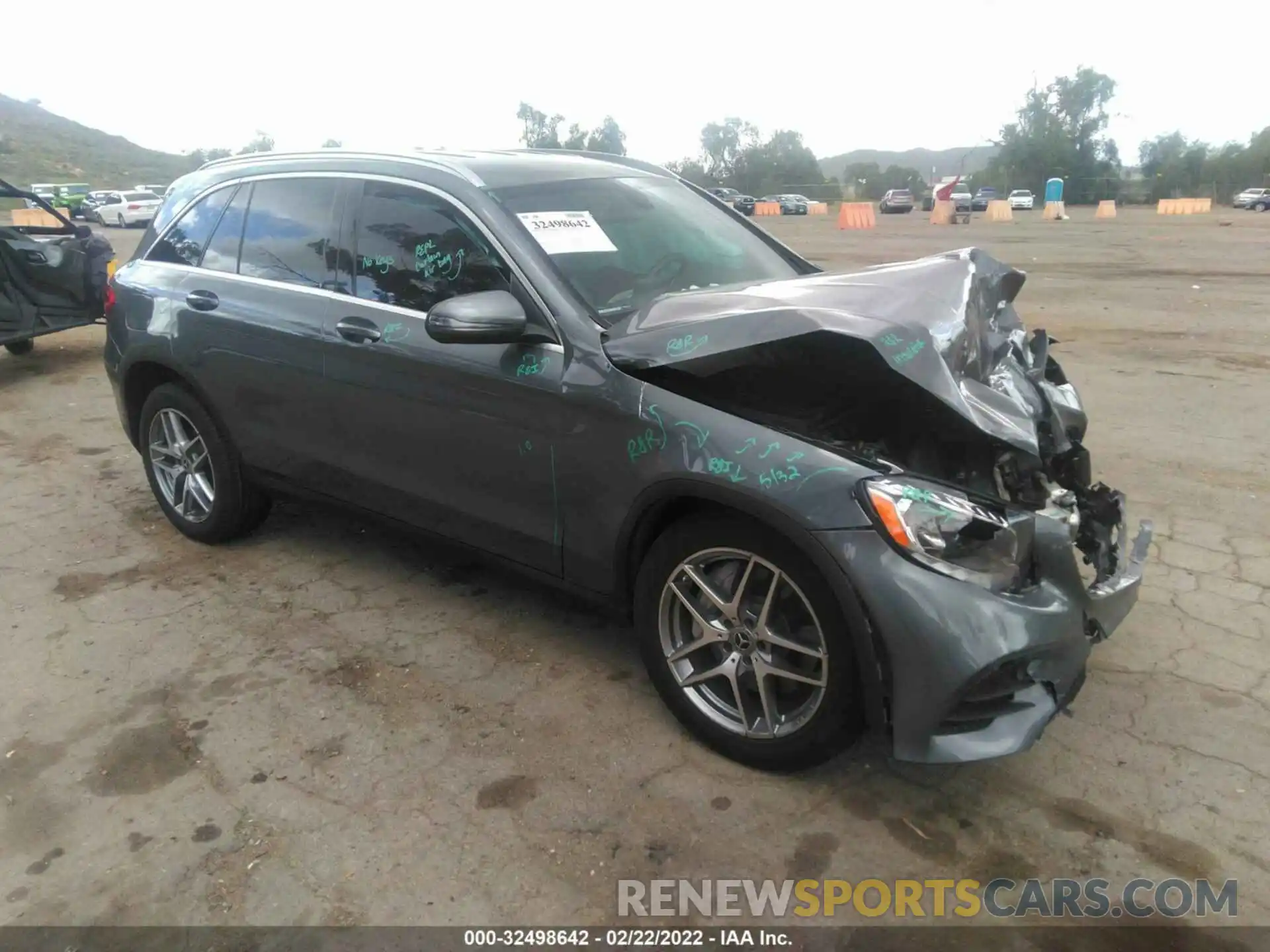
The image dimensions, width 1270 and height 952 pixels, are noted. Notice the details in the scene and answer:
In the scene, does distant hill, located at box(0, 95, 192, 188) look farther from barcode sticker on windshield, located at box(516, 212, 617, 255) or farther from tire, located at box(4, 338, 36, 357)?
barcode sticker on windshield, located at box(516, 212, 617, 255)

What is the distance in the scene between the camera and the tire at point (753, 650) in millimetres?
2648

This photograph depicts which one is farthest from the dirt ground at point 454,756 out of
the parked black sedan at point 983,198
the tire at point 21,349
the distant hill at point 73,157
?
the distant hill at point 73,157

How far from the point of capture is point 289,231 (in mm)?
4074

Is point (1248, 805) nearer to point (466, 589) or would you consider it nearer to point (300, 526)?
point (466, 589)

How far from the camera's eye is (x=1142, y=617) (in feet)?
12.5

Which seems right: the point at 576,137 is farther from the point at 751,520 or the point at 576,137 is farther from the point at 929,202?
the point at 751,520

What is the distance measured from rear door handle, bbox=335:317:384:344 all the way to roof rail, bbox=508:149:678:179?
110cm

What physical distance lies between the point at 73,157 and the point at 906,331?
10231 centimetres

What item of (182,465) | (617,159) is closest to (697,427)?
(617,159)

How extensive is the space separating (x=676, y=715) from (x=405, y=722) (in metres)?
0.94

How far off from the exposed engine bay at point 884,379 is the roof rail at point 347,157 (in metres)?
0.97

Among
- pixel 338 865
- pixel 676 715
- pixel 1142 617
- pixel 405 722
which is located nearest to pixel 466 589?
pixel 405 722

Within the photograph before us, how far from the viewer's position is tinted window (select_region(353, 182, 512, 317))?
3.40 metres

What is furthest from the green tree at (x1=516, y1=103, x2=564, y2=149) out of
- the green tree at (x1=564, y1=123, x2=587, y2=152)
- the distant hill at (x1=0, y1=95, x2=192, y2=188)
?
the distant hill at (x1=0, y1=95, x2=192, y2=188)
